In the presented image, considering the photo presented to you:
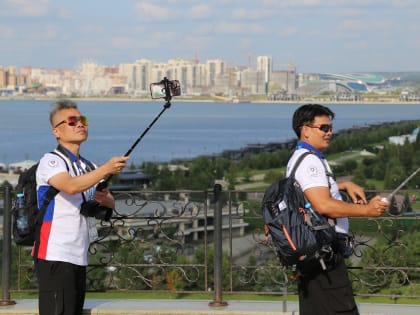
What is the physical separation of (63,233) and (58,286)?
24 cm

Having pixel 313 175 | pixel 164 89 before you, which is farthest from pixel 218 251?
pixel 313 175

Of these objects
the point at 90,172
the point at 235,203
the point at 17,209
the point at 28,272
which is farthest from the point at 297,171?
the point at 28,272

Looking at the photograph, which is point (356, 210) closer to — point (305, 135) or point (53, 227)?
point (305, 135)

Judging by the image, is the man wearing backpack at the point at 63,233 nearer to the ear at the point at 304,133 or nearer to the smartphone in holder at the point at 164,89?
the smartphone in holder at the point at 164,89

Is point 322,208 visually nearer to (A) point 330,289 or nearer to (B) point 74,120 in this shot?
(A) point 330,289

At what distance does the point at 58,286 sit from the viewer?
12.4 ft

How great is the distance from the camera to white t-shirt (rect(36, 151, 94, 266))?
12.3 feet

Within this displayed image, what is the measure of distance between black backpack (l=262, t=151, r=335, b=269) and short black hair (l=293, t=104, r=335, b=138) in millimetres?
314

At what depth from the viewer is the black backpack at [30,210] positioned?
3.81 metres

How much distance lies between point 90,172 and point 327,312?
121cm

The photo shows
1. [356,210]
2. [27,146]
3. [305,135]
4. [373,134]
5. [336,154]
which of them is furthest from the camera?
[27,146]

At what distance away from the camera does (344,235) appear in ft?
12.0

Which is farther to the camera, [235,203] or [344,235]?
[235,203]

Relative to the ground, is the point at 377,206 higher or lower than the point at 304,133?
lower
